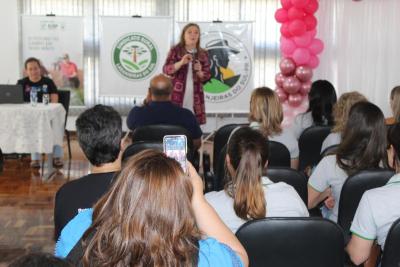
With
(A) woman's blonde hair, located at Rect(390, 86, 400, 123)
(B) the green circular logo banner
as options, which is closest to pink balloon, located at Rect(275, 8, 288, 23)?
(B) the green circular logo banner

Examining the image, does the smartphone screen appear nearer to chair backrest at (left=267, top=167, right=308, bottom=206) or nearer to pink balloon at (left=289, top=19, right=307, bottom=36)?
chair backrest at (left=267, top=167, right=308, bottom=206)

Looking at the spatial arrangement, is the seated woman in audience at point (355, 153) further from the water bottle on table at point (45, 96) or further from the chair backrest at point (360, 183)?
the water bottle on table at point (45, 96)

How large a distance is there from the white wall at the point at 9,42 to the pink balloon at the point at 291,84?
4081 millimetres

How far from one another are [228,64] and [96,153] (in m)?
6.31

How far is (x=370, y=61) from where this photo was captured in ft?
28.4

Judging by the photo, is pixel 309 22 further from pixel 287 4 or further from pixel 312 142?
pixel 312 142

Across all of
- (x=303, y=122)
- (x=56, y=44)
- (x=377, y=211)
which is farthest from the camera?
(x=56, y=44)

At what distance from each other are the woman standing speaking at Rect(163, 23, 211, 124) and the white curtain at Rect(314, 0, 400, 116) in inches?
119

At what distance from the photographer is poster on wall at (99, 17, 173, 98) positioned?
8438 mm

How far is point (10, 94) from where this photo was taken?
6355mm

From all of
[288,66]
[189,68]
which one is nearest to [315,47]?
[288,66]

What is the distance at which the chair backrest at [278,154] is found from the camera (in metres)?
3.70

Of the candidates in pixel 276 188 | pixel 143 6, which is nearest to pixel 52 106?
pixel 143 6

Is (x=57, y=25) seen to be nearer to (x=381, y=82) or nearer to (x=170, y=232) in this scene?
(x=381, y=82)
